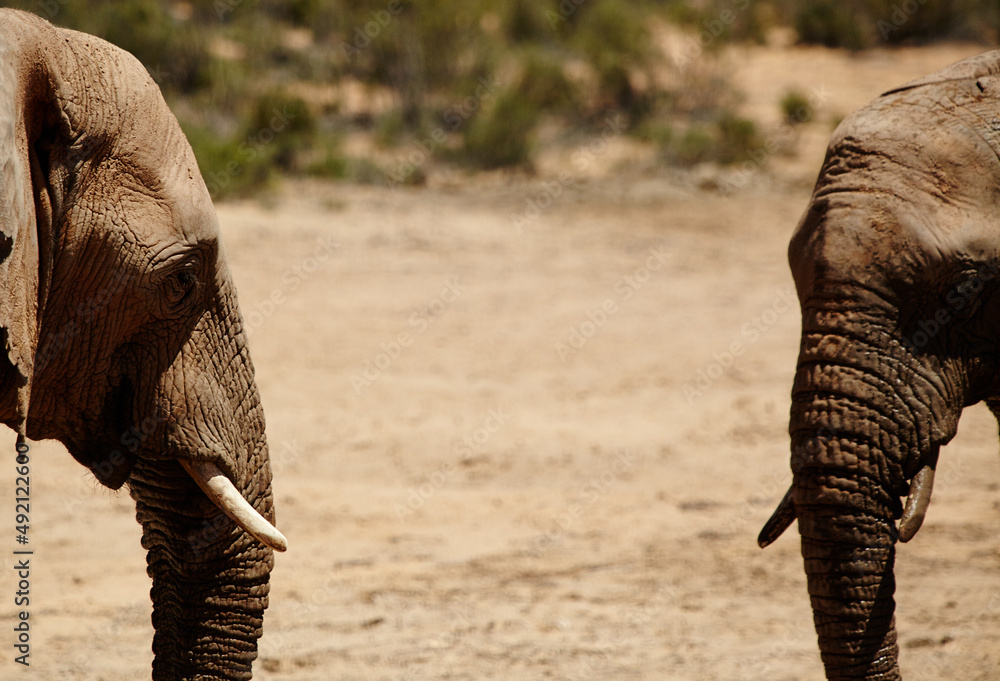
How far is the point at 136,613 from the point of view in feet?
17.5

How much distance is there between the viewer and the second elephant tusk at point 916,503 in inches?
132

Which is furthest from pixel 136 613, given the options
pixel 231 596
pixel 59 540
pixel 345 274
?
pixel 345 274

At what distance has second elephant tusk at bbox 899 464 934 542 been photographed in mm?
3352

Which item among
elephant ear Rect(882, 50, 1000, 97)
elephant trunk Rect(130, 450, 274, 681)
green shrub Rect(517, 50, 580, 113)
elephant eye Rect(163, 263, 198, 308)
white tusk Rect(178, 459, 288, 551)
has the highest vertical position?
elephant ear Rect(882, 50, 1000, 97)

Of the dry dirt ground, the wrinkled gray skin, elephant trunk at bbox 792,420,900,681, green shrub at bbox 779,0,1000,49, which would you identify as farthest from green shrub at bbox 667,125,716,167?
elephant trunk at bbox 792,420,900,681

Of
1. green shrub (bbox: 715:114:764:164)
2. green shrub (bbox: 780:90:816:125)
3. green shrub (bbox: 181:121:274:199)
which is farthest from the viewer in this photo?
green shrub (bbox: 780:90:816:125)

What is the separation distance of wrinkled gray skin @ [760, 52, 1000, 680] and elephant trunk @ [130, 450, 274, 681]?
167 centimetres

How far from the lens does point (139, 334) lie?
10.2 ft

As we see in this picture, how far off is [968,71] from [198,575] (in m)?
2.94

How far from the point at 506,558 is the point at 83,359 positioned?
137 inches

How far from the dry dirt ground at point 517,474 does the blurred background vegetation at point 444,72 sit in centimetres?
231

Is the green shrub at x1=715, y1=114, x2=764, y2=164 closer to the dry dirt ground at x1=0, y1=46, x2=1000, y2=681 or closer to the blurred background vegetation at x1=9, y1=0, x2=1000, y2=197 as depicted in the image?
the blurred background vegetation at x1=9, y1=0, x2=1000, y2=197

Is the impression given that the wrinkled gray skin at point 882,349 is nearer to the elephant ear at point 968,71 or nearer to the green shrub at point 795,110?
the elephant ear at point 968,71

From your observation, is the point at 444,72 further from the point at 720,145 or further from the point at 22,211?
the point at 22,211
